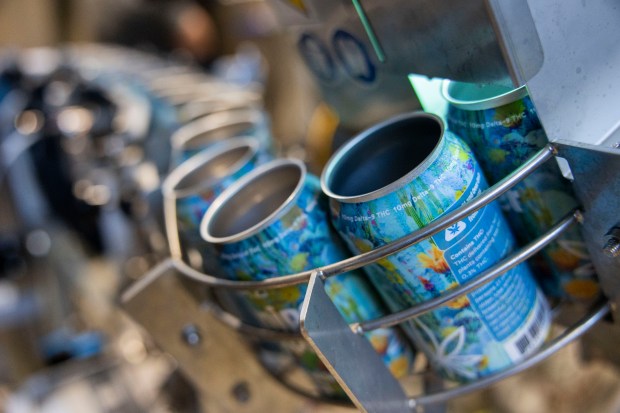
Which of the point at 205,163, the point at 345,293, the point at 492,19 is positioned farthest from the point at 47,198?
the point at 492,19

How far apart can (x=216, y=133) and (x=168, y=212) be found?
0.84 feet

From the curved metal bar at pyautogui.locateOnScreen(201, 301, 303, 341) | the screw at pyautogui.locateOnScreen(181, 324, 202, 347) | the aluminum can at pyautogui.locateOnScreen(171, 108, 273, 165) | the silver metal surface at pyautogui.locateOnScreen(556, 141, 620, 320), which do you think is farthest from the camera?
the aluminum can at pyautogui.locateOnScreen(171, 108, 273, 165)

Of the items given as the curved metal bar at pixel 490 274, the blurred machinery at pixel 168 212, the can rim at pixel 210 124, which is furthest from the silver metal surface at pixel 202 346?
the can rim at pixel 210 124

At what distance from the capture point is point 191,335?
0.62m

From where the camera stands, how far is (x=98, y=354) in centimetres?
102

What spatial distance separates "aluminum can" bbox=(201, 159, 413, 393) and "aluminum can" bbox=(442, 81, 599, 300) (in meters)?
0.13

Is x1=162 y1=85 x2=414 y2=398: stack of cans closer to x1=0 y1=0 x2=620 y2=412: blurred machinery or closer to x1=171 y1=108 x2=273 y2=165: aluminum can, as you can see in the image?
x1=0 y1=0 x2=620 y2=412: blurred machinery

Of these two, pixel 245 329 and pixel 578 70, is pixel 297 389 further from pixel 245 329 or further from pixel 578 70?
pixel 578 70

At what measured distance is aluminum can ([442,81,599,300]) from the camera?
45 centimetres

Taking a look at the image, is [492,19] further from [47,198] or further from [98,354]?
[47,198]

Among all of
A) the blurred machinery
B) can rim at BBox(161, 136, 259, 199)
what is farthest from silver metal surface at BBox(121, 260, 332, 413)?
can rim at BBox(161, 136, 259, 199)

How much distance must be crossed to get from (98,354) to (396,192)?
2.51ft

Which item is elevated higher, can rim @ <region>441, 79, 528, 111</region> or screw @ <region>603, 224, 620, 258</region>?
can rim @ <region>441, 79, 528, 111</region>

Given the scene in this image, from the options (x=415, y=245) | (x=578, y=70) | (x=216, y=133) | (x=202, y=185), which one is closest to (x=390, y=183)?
(x=415, y=245)
